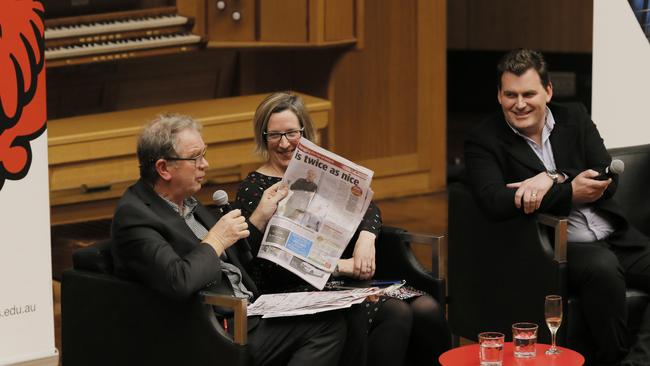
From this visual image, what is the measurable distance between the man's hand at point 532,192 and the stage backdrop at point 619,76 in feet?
2.65

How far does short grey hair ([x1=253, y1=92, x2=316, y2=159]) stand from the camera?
4.11 metres

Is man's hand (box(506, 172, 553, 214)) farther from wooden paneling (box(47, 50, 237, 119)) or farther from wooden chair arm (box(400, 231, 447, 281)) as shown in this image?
wooden paneling (box(47, 50, 237, 119))

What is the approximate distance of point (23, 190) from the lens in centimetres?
340

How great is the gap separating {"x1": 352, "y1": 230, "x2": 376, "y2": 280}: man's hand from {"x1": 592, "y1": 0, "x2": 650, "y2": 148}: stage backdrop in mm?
1401

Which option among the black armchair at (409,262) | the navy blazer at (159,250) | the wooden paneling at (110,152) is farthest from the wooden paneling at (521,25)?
the navy blazer at (159,250)

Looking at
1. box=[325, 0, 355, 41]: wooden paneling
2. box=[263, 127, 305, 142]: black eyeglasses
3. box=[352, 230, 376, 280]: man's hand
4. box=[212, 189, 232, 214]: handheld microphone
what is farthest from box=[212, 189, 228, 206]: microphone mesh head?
box=[325, 0, 355, 41]: wooden paneling

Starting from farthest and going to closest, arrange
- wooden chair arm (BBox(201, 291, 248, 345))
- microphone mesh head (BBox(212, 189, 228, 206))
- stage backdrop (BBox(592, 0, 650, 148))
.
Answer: stage backdrop (BBox(592, 0, 650, 148)) → microphone mesh head (BBox(212, 189, 228, 206)) → wooden chair arm (BBox(201, 291, 248, 345))

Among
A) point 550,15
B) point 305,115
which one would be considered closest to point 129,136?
point 305,115

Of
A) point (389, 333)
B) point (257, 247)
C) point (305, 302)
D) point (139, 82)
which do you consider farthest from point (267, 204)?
point (139, 82)

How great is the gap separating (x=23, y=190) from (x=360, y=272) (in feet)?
3.65

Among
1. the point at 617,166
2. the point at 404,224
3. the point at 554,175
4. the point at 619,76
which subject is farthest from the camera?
the point at 404,224

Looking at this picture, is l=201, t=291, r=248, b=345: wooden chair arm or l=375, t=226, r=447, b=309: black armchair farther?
l=375, t=226, r=447, b=309: black armchair

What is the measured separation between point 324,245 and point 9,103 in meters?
1.04

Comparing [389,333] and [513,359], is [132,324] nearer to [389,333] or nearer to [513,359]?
[389,333]
